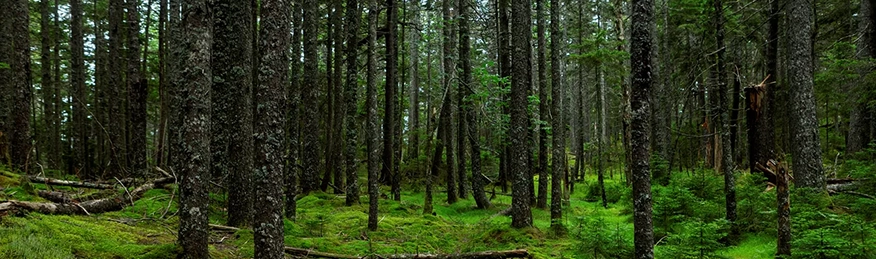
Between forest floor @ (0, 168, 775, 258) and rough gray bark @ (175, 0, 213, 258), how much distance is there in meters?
0.40

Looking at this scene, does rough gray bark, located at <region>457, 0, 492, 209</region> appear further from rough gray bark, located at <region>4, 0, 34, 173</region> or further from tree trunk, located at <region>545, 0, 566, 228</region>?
rough gray bark, located at <region>4, 0, 34, 173</region>

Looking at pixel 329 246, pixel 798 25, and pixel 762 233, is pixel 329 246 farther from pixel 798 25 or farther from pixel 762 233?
pixel 798 25

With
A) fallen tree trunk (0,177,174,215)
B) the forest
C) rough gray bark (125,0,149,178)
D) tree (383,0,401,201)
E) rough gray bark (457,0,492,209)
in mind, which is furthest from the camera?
rough gray bark (457,0,492,209)

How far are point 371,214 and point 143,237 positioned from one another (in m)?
4.68

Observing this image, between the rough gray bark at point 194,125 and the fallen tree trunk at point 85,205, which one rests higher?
the rough gray bark at point 194,125

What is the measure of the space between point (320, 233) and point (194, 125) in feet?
16.1

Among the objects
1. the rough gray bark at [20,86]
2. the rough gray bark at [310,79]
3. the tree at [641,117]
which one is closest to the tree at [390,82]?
the rough gray bark at [310,79]

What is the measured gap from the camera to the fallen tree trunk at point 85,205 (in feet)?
22.2

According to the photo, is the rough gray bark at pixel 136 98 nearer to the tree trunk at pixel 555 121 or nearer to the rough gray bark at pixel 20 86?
the rough gray bark at pixel 20 86

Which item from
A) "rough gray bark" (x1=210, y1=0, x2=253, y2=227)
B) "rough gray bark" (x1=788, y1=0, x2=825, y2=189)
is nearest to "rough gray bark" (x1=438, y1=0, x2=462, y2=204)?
"rough gray bark" (x1=210, y1=0, x2=253, y2=227)

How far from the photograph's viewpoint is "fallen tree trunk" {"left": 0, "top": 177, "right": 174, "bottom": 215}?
22.2 ft

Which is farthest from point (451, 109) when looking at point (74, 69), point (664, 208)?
point (74, 69)

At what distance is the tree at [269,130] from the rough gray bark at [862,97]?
15.5 meters

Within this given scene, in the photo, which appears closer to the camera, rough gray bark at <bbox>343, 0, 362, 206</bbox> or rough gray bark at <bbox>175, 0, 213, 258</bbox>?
rough gray bark at <bbox>175, 0, 213, 258</bbox>
